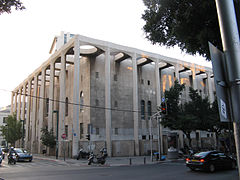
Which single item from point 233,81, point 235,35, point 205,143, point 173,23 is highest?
point 173,23

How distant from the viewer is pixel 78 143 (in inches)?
1166

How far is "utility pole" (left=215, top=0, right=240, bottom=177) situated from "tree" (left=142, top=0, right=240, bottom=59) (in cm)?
482

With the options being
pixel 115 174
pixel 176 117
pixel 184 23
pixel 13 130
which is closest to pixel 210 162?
pixel 115 174

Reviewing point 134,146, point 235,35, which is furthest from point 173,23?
point 134,146

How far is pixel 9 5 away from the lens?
34.7 ft

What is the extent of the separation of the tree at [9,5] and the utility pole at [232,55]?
10.0 meters

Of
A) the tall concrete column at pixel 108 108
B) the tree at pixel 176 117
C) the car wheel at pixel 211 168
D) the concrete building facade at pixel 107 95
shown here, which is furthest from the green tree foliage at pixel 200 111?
the car wheel at pixel 211 168

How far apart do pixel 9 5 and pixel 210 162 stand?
49.6 ft

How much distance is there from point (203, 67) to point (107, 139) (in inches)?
1067

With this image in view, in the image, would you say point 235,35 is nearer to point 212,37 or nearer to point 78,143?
point 212,37

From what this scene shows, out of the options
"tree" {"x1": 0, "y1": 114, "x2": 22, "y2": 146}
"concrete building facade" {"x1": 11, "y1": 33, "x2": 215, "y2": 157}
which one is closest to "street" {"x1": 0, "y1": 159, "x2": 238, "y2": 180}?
"concrete building facade" {"x1": 11, "y1": 33, "x2": 215, "y2": 157}

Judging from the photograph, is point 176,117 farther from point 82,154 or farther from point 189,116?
point 82,154

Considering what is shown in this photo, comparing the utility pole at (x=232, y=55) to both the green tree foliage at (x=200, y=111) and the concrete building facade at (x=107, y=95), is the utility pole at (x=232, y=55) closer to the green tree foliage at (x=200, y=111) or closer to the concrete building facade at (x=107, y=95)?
the concrete building facade at (x=107, y=95)

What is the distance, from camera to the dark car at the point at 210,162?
15.4 metres
